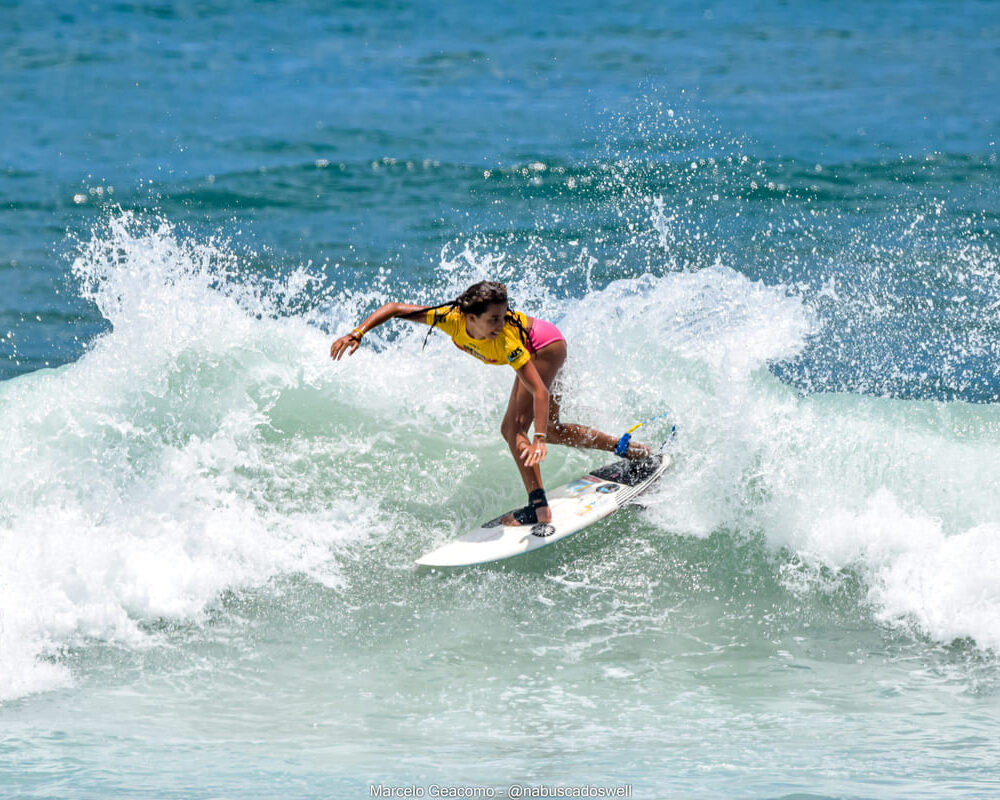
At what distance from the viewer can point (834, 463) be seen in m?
7.08

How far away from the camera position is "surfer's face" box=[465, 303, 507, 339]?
18.5 feet

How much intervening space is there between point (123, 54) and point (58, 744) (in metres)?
24.5

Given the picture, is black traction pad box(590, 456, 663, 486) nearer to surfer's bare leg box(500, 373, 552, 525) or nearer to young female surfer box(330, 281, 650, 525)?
young female surfer box(330, 281, 650, 525)

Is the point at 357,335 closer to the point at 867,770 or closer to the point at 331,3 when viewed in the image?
the point at 867,770

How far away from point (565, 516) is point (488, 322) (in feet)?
5.21

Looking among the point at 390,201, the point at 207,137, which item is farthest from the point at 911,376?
the point at 207,137

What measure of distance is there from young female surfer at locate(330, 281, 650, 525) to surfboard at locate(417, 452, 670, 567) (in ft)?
0.31

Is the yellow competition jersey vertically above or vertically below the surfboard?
above

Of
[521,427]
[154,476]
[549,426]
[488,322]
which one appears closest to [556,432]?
[549,426]

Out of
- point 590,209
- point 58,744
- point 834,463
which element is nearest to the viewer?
point 58,744

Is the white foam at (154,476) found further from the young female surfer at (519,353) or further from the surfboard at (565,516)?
the young female surfer at (519,353)

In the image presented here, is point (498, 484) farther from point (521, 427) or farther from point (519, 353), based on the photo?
point (519, 353)

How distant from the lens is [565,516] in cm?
667

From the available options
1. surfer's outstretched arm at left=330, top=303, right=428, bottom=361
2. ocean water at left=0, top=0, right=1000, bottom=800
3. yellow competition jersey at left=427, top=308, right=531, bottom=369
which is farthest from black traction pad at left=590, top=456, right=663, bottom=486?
surfer's outstretched arm at left=330, top=303, right=428, bottom=361
